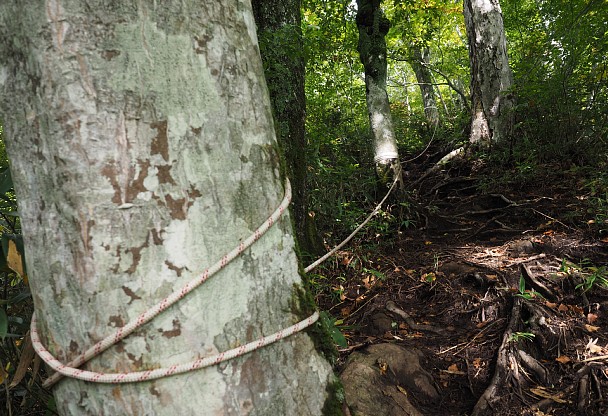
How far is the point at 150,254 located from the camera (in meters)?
0.82

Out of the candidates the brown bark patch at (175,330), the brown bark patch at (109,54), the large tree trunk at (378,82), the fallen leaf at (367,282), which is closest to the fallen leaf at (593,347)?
the fallen leaf at (367,282)

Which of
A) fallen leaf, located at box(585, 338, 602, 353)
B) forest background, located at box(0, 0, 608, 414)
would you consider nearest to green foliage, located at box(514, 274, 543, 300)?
fallen leaf, located at box(585, 338, 602, 353)

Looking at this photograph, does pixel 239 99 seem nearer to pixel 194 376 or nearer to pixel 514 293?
pixel 194 376

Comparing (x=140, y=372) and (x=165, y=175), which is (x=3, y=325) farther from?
(x=165, y=175)

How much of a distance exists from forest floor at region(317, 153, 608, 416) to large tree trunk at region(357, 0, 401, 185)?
510 millimetres

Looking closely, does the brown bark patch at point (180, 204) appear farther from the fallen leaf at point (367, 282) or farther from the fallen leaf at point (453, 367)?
the fallen leaf at point (367, 282)

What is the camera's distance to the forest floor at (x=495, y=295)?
6.95 feet

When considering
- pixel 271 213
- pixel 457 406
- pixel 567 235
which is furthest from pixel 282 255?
pixel 567 235

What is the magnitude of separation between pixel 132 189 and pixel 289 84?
9.25 feet

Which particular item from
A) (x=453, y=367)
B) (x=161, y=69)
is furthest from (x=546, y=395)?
(x=161, y=69)

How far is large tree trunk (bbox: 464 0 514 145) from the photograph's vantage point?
5797mm

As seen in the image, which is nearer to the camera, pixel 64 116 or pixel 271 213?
pixel 64 116

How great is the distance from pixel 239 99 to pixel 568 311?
2.63 m

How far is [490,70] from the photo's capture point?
19.3 feet
